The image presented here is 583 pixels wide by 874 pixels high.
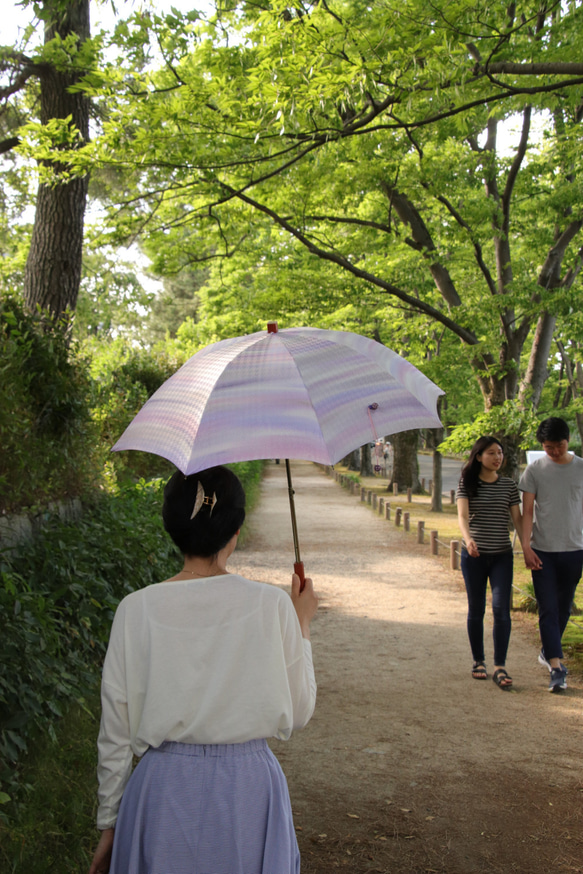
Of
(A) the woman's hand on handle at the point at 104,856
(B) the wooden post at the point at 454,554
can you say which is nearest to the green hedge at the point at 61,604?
(A) the woman's hand on handle at the point at 104,856

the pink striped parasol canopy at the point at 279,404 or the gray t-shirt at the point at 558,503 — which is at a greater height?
the pink striped parasol canopy at the point at 279,404

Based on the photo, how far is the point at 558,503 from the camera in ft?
20.1

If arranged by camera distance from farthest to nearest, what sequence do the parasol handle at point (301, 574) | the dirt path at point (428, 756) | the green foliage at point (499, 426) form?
1. the green foliage at point (499, 426)
2. the dirt path at point (428, 756)
3. the parasol handle at point (301, 574)

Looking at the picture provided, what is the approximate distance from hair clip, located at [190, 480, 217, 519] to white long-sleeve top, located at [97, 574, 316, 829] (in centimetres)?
19

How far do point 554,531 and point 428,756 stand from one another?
2.16m

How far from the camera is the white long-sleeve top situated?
1.97 metres

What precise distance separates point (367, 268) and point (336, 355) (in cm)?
1309

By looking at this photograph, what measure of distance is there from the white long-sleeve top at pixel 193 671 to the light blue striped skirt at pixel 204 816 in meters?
0.06

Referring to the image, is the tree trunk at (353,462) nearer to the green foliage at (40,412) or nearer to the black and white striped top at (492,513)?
the black and white striped top at (492,513)

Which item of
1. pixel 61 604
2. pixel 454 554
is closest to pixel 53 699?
pixel 61 604

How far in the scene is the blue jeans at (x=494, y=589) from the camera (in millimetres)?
6117

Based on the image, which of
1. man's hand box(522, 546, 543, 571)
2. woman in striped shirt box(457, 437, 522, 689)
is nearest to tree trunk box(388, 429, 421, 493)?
woman in striped shirt box(457, 437, 522, 689)

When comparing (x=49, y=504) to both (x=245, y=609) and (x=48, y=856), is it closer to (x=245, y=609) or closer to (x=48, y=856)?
(x=48, y=856)

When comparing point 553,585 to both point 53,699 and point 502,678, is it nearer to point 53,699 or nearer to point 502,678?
point 502,678
